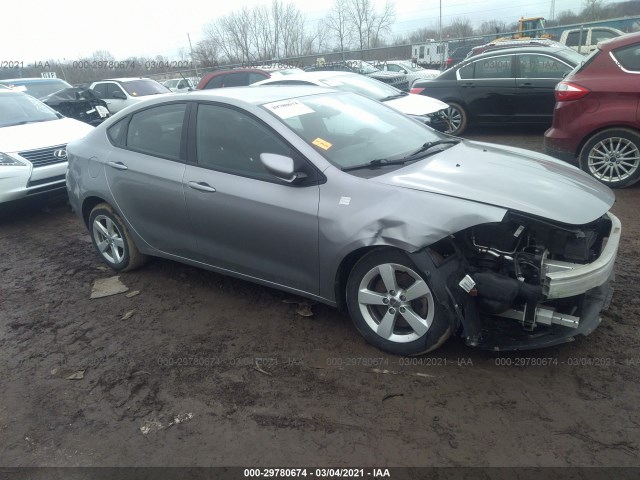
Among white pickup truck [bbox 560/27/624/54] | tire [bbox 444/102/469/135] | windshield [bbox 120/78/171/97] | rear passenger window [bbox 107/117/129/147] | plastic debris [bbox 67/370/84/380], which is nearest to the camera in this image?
plastic debris [bbox 67/370/84/380]

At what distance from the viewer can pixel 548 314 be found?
2.93 m

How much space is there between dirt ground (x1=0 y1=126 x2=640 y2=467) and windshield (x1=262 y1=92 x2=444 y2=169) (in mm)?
1237

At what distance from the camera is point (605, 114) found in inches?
230

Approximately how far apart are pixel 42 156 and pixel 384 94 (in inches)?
211

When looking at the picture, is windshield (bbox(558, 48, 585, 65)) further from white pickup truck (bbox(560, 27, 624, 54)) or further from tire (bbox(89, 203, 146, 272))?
tire (bbox(89, 203, 146, 272))

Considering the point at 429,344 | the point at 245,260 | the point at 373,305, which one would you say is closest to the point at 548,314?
the point at 429,344

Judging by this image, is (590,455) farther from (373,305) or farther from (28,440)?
(28,440)

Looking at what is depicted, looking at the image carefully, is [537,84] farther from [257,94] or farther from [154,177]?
[154,177]

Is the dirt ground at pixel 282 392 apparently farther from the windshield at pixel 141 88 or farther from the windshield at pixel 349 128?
the windshield at pixel 141 88

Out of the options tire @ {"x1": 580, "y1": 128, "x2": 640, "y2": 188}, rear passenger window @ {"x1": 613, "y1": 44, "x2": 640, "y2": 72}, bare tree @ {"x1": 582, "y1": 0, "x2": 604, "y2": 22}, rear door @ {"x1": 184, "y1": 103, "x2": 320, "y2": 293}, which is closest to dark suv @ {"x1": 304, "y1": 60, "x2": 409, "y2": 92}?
rear passenger window @ {"x1": 613, "y1": 44, "x2": 640, "y2": 72}

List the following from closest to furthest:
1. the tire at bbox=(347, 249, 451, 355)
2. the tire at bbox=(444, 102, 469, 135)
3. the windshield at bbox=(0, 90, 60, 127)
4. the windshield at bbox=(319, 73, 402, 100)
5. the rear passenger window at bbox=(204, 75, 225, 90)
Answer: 1. the tire at bbox=(347, 249, 451, 355)
2. the windshield at bbox=(0, 90, 60, 127)
3. the windshield at bbox=(319, 73, 402, 100)
4. the tire at bbox=(444, 102, 469, 135)
5. the rear passenger window at bbox=(204, 75, 225, 90)

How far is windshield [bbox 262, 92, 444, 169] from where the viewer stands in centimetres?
356

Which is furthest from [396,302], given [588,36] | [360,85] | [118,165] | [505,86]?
[588,36]

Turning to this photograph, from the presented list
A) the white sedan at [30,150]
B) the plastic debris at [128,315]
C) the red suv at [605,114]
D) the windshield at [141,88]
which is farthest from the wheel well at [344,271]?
the windshield at [141,88]
